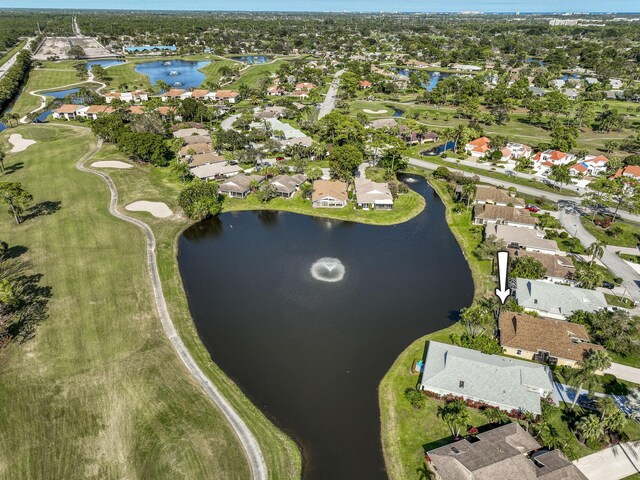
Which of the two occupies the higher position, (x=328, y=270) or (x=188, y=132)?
(x=188, y=132)

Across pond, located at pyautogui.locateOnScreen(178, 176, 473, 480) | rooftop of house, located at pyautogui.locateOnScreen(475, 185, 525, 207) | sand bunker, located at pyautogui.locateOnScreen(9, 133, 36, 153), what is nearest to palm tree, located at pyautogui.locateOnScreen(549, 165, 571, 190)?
rooftop of house, located at pyautogui.locateOnScreen(475, 185, 525, 207)

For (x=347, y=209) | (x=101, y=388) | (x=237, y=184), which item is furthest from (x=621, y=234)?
(x=101, y=388)

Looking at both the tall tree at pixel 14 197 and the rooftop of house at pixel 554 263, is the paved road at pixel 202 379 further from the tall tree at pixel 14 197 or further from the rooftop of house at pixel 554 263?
the rooftop of house at pixel 554 263

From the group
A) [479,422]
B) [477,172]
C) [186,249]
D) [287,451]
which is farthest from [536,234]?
[186,249]

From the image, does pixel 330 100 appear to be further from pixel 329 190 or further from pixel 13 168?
pixel 13 168

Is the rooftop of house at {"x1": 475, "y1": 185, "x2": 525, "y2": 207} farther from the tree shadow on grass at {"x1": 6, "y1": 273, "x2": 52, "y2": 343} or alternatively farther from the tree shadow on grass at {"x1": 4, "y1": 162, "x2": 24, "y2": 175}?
the tree shadow on grass at {"x1": 4, "y1": 162, "x2": 24, "y2": 175}

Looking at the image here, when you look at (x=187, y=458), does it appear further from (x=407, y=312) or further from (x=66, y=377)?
(x=407, y=312)

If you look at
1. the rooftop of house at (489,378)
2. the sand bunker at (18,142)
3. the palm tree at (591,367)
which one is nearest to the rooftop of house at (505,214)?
the rooftop of house at (489,378)
